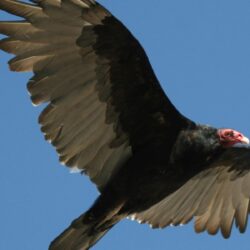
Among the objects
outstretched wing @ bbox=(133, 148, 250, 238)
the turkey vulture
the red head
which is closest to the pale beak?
the red head

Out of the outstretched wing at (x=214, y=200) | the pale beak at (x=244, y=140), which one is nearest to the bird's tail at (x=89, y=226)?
the outstretched wing at (x=214, y=200)

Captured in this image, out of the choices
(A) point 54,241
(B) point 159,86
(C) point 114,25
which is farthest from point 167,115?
(A) point 54,241

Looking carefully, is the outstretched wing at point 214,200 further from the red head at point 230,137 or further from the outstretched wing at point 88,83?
the outstretched wing at point 88,83

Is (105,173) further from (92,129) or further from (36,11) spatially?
(36,11)

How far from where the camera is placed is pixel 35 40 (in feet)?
29.1

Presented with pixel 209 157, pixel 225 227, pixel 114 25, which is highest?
pixel 114 25

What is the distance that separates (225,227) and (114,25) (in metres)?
2.95

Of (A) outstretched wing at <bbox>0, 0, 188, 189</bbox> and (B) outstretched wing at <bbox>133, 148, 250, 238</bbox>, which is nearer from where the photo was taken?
(A) outstretched wing at <bbox>0, 0, 188, 189</bbox>

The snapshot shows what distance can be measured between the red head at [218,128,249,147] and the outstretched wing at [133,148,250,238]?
1.68 feet

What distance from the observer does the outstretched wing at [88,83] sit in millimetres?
8805

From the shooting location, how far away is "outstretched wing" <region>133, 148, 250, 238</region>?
10.4 m

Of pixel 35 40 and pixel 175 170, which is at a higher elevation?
pixel 35 40

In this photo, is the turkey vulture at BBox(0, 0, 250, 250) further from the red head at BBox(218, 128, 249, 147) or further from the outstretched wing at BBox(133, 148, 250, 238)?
the outstretched wing at BBox(133, 148, 250, 238)

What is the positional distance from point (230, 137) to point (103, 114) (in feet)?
3.90
